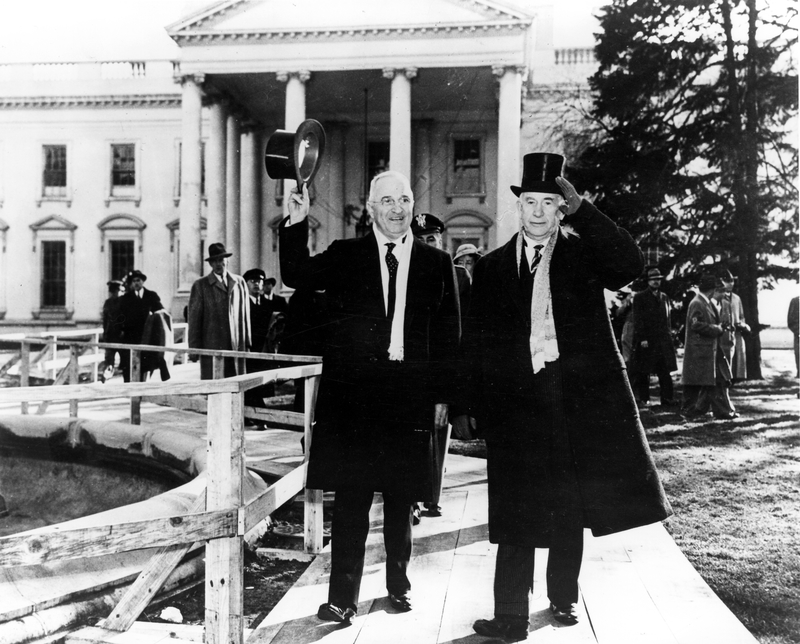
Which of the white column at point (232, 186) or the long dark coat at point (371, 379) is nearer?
the long dark coat at point (371, 379)

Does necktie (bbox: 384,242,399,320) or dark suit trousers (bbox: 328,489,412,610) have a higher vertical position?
necktie (bbox: 384,242,399,320)

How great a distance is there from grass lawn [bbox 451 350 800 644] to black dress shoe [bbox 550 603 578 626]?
71 centimetres

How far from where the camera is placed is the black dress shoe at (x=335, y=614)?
2766mm

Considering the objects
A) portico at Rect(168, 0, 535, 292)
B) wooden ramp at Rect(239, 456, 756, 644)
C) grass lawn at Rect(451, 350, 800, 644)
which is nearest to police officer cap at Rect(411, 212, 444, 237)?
portico at Rect(168, 0, 535, 292)

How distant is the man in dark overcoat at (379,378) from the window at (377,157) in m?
16.4

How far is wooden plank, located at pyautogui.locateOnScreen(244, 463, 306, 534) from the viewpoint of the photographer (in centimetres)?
261

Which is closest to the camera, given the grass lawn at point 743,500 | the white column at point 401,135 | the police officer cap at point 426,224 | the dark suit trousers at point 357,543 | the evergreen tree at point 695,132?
the dark suit trousers at point 357,543

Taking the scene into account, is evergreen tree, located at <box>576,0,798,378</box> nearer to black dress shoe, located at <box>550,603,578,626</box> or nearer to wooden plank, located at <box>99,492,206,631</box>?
black dress shoe, located at <box>550,603,578,626</box>

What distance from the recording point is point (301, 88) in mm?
12086

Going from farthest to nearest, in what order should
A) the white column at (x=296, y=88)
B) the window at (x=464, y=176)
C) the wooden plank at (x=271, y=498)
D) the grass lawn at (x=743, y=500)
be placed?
the window at (x=464, y=176)
the white column at (x=296, y=88)
the grass lawn at (x=743, y=500)
the wooden plank at (x=271, y=498)

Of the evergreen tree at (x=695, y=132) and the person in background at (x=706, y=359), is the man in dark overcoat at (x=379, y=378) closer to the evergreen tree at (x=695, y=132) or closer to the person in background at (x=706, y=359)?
the evergreen tree at (x=695, y=132)

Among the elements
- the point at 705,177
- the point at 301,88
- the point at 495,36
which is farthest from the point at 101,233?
the point at 705,177

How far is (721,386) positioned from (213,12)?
8.26 metres

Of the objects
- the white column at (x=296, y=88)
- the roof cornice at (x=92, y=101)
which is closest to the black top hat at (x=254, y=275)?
the white column at (x=296, y=88)
